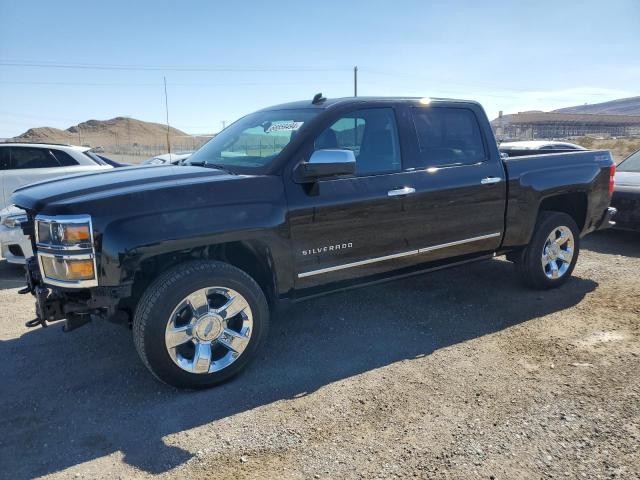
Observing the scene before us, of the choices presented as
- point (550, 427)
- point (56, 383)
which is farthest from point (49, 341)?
point (550, 427)

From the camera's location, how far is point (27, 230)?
3.50 meters

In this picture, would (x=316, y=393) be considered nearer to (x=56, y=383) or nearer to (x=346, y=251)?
(x=346, y=251)

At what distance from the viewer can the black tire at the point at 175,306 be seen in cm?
331

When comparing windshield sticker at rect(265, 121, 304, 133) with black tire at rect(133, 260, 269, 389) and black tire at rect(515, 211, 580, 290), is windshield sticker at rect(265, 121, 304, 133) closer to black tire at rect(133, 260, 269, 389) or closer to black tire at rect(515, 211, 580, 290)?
black tire at rect(133, 260, 269, 389)

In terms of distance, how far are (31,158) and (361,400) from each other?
7.01m

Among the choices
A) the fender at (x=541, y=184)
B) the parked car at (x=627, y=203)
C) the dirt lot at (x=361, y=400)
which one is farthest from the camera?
the parked car at (x=627, y=203)

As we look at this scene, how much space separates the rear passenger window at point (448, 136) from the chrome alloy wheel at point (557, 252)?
1.30m

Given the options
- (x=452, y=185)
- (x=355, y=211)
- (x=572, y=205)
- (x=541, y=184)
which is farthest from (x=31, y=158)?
(x=572, y=205)

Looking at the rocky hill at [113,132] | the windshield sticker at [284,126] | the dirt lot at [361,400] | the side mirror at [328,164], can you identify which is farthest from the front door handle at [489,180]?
the rocky hill at [113,132]

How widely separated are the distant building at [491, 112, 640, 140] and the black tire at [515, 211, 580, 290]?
308ft

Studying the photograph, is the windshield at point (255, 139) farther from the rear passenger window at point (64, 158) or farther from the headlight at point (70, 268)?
the rear passenger window at point (64, 158)

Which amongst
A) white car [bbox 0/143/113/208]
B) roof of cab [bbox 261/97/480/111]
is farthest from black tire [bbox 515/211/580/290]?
white car [bbox 0/143/113/208]

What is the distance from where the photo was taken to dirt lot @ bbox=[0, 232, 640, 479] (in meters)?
2.79

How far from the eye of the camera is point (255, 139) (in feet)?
14.3
